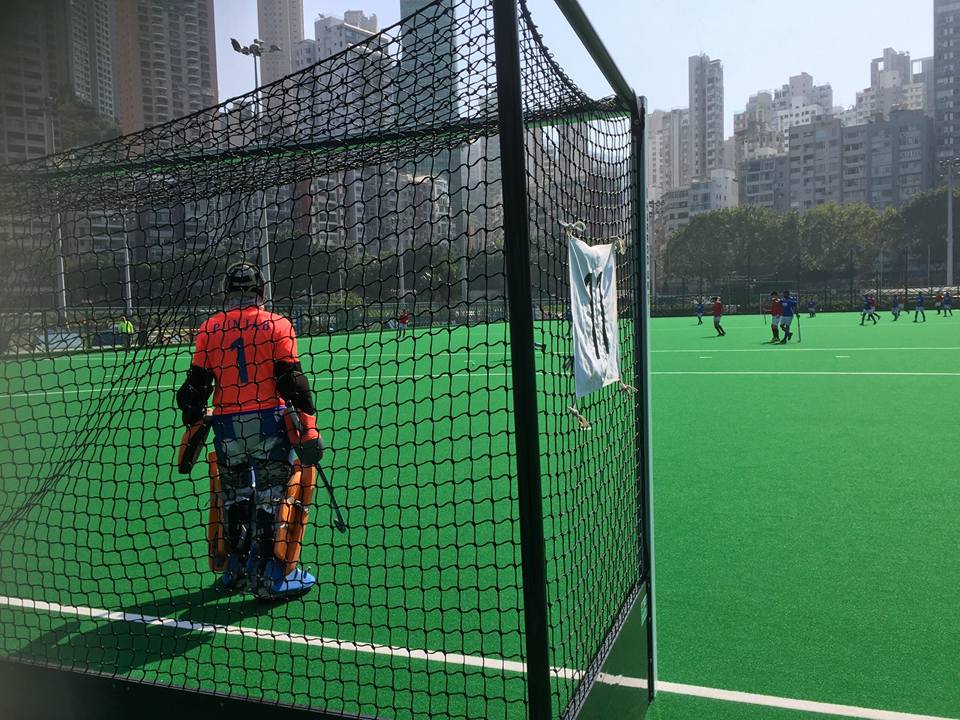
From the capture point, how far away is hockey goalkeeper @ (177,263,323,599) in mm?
4383

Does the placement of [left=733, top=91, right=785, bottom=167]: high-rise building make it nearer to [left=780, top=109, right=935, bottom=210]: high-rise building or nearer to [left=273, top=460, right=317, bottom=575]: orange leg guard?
[left=780, top=109, right=935, bottom=210]: high-rise building

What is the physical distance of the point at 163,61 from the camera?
45.8 meters

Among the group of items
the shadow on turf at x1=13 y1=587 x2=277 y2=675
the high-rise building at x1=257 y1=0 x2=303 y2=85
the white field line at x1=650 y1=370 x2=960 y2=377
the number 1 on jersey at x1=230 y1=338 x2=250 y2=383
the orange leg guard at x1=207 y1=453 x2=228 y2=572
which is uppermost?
the high-rise building at x1=257 y1=0 x2=303 y2=85

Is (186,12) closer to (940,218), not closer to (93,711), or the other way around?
(93,711)

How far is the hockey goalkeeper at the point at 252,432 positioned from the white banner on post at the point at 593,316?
1.85 meters

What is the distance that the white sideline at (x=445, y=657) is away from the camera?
122 inches

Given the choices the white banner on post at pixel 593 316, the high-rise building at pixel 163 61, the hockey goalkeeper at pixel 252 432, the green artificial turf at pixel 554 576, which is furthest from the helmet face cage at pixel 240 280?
the high-rise building at pixel 163 61

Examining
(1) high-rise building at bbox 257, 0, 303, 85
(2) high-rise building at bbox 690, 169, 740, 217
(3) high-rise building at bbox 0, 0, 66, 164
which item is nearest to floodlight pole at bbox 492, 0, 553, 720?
(3) high-rise building at bbox 0, 0, 66, 164

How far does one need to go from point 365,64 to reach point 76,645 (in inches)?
126

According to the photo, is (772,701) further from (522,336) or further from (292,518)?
(292,518)

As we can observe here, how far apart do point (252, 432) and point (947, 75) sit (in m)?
168

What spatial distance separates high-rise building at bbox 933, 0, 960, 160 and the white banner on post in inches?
5803

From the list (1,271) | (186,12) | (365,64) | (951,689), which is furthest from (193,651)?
(186,12)

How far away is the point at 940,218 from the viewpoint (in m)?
86.9
